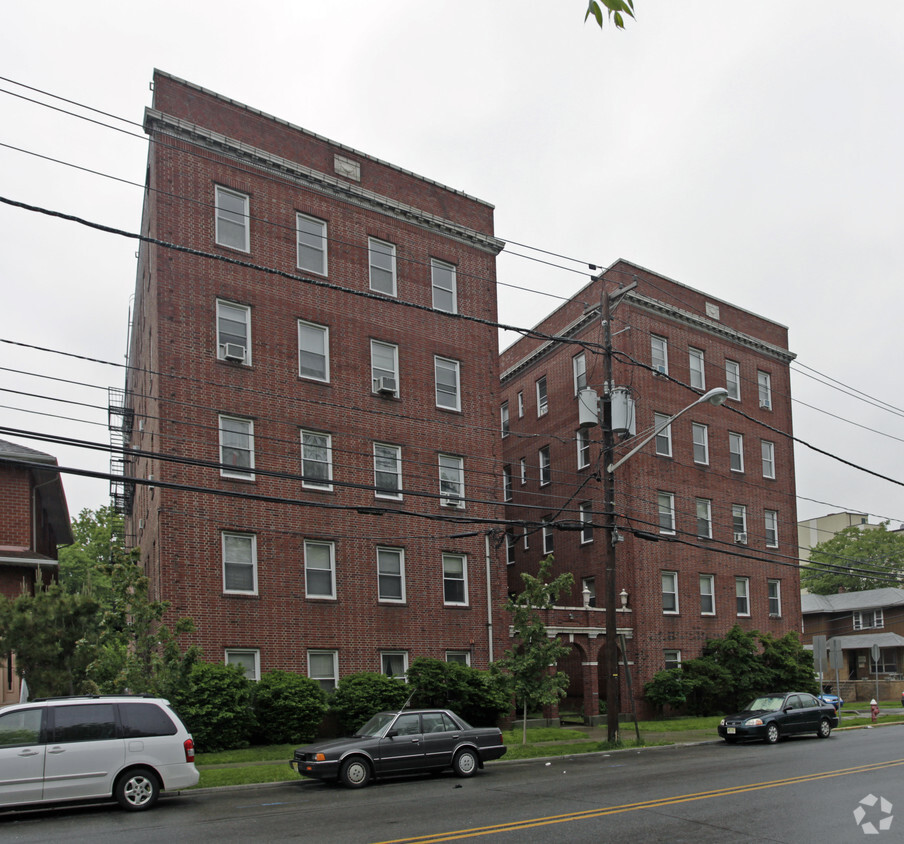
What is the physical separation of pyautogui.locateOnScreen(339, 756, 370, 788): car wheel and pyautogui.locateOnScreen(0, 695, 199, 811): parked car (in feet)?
9.11

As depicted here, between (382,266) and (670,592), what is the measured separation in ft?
58.6

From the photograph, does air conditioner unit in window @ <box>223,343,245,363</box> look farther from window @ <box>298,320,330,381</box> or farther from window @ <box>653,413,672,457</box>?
window @ <box>653,413,672,457</box>

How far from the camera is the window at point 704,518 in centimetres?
3903

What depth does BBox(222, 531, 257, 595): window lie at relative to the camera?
83.4 feet

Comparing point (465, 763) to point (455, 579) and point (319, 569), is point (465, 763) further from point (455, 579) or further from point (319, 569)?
point (455, 579)

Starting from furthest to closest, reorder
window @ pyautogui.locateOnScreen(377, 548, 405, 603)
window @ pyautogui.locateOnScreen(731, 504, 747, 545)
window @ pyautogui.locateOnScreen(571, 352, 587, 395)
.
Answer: window @ pyautogui.locateOnScreen(731, 504, 747, 545), window @ pyautogui.locateOnScreen(571, 352, 587, 395), window @ pyautogui.locateOnScreen(377, 548, 405, 603)

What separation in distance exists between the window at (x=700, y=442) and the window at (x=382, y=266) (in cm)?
1623

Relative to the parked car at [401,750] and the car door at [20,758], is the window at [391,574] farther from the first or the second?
the car door at [20,758]

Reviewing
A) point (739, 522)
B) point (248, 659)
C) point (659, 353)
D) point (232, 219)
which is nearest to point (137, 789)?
point (248, 659)

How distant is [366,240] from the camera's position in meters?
30.2

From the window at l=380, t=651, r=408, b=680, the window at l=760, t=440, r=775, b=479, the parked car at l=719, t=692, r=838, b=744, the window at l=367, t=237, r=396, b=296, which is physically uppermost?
the window at l=367, t=237, r=396, b=296

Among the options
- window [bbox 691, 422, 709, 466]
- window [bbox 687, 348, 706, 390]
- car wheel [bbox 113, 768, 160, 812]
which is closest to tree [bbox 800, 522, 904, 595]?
window [bbox 691, 422, 709, 466]

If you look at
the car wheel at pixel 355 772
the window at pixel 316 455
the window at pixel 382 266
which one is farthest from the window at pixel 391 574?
the car wheel at pixel 355 772

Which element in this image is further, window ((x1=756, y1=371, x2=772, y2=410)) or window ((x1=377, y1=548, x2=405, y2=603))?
window ((x1=756, y1=371, x2=772, y2=410))
